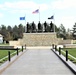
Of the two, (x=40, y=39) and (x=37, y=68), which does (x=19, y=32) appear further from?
(x=37, y=68)

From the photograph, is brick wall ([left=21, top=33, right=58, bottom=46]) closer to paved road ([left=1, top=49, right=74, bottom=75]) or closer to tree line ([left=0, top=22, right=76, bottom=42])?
tree line ([left=0, top=22, right=76, bottom=42])

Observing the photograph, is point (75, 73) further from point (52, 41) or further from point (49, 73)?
point (52, 41)

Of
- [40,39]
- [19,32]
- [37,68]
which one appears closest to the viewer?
[37,68]

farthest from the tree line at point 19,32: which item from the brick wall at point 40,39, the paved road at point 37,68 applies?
the paved road at point 37,68

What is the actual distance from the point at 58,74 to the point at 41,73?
0.84 m

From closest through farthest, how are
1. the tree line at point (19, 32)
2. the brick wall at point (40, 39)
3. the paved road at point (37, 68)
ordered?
the paved road at point (37, 68) < the brick wall at point (40, 39) < the tree line at point (19, 32)

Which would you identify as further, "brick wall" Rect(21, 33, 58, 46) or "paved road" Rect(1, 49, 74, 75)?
"brick wall" Rect(21, 33, 58, 46)

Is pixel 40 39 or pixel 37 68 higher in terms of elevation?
pixel 37 68

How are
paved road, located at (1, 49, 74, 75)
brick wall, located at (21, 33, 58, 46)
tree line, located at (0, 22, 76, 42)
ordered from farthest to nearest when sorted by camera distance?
tree line, located at (0, 22, 76, 42)
brick wall, located at (21, 33, 58, 46)
paved road, located at (1, 49, 74, 75)

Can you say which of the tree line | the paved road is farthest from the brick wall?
the paved road

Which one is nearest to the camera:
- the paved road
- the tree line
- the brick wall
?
the paved road

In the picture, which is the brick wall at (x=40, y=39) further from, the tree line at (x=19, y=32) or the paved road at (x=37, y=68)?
the paved road at (x=37, y=68)

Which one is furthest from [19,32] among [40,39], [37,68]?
[37,68]

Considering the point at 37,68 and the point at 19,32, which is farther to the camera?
the point at 19,32
